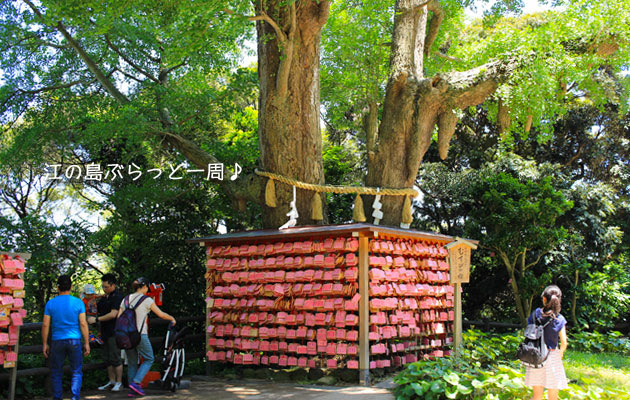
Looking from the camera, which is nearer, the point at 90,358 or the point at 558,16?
the point at 90,358

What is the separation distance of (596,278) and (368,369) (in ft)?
27.1

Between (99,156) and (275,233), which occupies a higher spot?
(99,156)

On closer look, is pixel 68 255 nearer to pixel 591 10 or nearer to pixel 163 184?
pixel 163 184

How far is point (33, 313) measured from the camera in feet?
39.1

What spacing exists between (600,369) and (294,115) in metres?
6.69

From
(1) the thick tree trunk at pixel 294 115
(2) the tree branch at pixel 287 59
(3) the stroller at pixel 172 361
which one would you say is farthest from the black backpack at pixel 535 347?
(2) the tree branch at pixel 287 59

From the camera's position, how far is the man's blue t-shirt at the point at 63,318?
6047 mm

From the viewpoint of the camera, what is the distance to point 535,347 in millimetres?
5562

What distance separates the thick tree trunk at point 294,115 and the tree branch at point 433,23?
346 centimetres

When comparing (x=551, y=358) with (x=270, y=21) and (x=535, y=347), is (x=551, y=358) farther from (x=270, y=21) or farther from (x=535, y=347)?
(x=270, y=21)

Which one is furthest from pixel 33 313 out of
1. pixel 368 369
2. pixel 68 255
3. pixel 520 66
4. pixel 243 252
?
pixel 520 66

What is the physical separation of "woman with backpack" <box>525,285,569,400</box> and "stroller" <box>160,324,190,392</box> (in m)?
4.42

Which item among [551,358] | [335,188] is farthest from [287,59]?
[551,358]

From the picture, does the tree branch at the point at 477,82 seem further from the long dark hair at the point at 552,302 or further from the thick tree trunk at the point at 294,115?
the long dark hair at the point at 552,302
